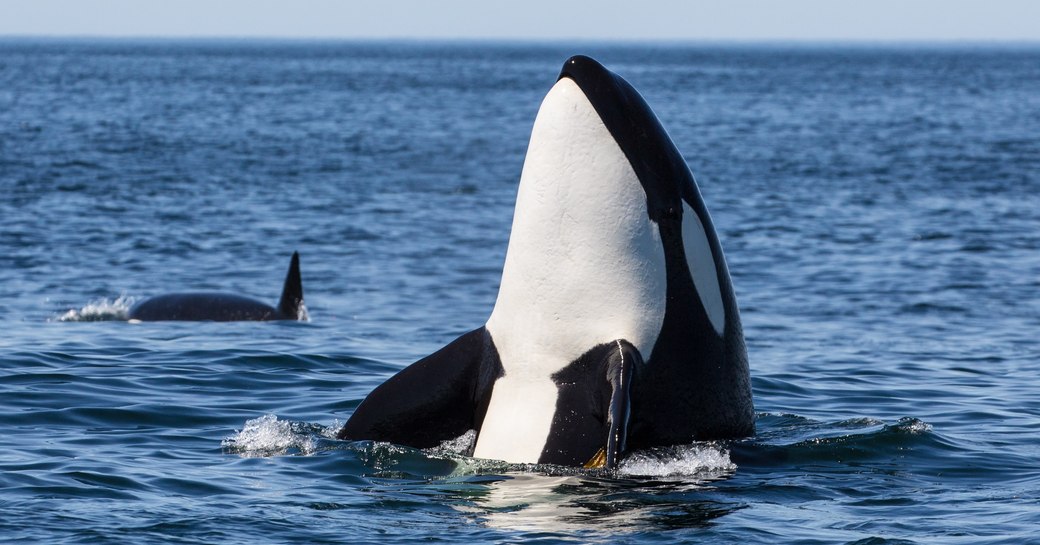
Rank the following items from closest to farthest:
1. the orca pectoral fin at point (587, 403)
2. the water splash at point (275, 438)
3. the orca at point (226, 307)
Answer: the orca pectoral fin at point (587, 403) < the water splash at point (275, 438) < the orca at point (226, 307)

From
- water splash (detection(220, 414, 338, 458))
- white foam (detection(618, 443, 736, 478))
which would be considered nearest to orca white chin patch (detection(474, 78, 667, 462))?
white foam (detection(618, 443, 736, 478))

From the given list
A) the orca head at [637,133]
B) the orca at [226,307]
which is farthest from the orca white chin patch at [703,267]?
the orca at [226,307]

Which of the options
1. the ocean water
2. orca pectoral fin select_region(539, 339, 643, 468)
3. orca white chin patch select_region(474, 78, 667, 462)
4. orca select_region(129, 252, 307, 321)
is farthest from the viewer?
orca select_region(129, 252, 307, 321)

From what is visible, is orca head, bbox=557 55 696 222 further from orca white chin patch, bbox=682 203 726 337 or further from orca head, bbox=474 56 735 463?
orca white chin patch, bbox=682 203 726 337

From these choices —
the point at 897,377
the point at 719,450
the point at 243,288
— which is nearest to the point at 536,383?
the point at 719,450

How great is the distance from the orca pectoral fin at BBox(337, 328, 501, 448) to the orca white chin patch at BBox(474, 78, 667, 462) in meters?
0.29

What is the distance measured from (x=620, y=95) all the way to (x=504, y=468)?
263cm

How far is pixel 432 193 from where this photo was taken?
44.4 meters

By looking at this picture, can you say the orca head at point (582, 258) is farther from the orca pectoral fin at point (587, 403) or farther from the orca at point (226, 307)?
the orca at point (226, 307)

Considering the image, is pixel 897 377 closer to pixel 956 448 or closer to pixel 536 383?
pixel 956 448

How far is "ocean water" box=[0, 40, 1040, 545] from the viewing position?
349 inches

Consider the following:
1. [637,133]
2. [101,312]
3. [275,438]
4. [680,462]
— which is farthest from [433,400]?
[101,312]

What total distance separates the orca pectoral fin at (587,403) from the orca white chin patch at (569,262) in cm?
7

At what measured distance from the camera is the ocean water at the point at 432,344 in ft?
29.1
